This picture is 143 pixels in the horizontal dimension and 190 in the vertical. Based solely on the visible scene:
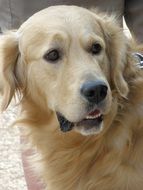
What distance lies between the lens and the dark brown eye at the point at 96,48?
10.4 feet

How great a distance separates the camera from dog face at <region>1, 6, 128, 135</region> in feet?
9.90

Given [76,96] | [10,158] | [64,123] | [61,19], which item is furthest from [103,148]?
[10,158]

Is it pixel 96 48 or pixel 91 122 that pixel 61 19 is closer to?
pixel 96 48

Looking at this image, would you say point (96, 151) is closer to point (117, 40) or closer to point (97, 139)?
point (97, 139)

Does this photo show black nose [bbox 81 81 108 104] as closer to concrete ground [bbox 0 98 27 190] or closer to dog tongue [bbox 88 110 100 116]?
dog tongue [bbox 88 110 100 116]

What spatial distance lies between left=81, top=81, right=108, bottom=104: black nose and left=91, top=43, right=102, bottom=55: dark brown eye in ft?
0.92

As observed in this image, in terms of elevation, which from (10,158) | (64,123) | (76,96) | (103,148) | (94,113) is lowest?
(10,158)

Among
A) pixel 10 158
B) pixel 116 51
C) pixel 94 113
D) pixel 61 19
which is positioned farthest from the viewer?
pixel 10 158

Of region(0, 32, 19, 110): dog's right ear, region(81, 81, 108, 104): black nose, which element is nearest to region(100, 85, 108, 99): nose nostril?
region(81, 81, 108, 104): black nose

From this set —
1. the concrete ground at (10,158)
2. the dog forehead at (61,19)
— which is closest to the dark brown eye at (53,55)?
the dog forehead at (61,19)

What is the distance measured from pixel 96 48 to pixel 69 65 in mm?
187

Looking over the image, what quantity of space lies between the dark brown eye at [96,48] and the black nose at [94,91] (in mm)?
279

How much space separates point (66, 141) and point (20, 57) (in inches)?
20.7

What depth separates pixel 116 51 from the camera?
10.9ft
